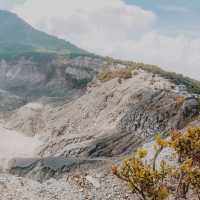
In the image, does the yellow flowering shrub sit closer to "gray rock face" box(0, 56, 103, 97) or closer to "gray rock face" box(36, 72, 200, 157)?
"gray rock face" box(36, 72, 200, 157)

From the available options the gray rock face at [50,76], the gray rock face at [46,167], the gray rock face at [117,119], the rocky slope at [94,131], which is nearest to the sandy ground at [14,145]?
the rocky slope at [94,131]

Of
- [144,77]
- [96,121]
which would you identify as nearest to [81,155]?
[96,121]

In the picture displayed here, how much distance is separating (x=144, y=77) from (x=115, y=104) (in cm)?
1070

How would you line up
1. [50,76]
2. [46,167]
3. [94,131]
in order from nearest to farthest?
[46,167] < [94,131] < [50,76]

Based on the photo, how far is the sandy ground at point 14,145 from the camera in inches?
2992

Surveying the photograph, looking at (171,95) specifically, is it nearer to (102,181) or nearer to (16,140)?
(16,140)

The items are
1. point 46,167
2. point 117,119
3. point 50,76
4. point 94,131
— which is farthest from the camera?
point 50,76

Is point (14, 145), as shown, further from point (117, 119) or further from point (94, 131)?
point (117, 119)

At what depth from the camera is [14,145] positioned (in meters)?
84.2

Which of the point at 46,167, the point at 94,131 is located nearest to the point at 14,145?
the point at 94,131

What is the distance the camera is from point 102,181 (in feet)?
133

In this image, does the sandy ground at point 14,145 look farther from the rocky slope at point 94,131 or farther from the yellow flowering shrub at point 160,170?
the yellow flowering shrub at point 160,170

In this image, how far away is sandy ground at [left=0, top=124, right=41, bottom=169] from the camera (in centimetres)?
7599

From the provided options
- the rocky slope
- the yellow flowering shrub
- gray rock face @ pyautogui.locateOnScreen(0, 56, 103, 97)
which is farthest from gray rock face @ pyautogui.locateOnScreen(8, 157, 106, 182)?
gray rock face @ pyautogui.locateOnScreen(0, 56, 103, 97)
